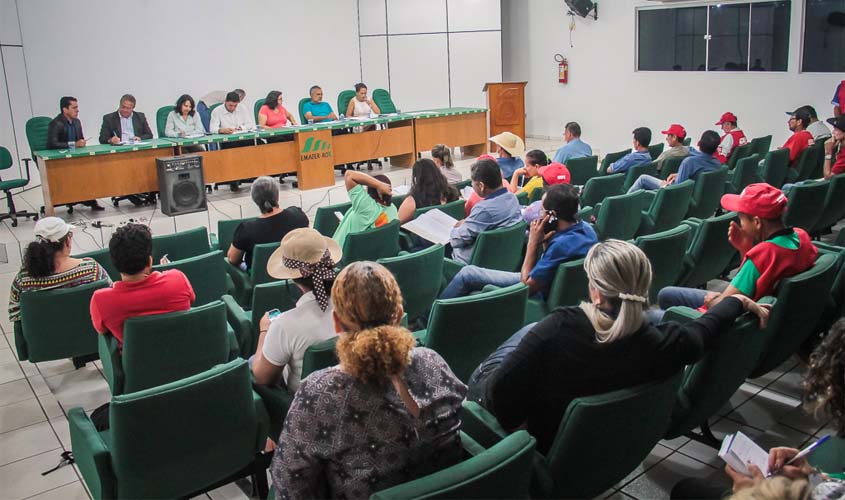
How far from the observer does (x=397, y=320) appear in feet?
6.61

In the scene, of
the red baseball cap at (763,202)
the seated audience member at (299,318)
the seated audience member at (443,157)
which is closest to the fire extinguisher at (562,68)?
the seated audience member at (443,157)

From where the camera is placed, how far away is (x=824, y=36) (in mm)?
9867

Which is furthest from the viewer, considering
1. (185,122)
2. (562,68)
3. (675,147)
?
(562,68)

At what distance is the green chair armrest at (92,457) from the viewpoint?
235 centimetres

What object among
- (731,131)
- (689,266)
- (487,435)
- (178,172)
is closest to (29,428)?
(487,435)

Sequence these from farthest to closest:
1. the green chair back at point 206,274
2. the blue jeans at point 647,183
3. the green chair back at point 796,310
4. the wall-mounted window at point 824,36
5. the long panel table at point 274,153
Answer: the wall-mounted window at point 824,36 → the long panel table at point 274,153 → the blue jeans at point 647,183 → the green chair back at point 206,274 → the green chair back at point 796,310

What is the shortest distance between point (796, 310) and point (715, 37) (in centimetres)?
930

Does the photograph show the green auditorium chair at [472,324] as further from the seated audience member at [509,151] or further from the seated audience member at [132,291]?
the seated audience member at [509,151]

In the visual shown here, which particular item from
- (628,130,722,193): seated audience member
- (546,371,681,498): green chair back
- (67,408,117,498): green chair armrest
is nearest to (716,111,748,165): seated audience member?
(628,130,722,193): seated audience member

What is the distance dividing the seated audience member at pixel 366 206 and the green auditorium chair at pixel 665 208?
6.29 ft

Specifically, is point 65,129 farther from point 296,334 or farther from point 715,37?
point 715,37

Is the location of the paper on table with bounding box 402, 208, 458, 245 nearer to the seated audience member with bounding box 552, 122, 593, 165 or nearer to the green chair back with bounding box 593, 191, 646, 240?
the green chair back with bounding box 593, 191, 646, 240

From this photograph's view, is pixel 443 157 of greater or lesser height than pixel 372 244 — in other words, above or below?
above

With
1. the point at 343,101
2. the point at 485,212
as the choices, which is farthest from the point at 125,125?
the point at 485,212
